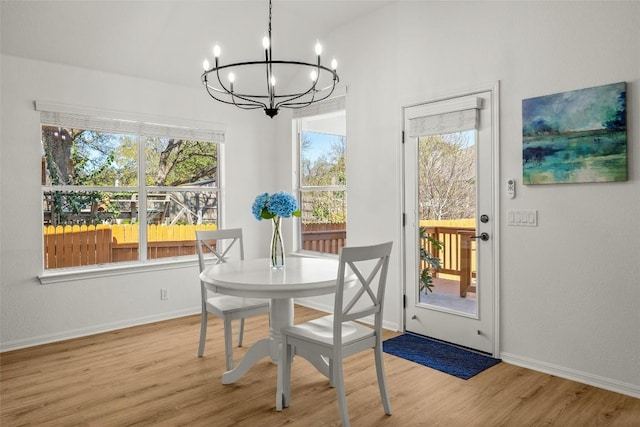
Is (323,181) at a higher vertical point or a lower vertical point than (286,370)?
higher

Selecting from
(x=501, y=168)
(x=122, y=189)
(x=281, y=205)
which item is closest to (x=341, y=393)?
(x=281, y=205)

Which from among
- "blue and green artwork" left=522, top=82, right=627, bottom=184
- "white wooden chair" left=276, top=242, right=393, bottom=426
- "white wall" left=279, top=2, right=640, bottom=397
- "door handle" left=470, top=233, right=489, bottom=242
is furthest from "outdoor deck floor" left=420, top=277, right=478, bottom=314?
"white wooden chair" left=276, top=242, right=393, bottom=426

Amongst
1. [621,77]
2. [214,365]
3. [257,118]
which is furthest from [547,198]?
[257,118]

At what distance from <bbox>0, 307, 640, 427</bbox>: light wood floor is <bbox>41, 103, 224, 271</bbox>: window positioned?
1.13m

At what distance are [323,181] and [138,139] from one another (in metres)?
1.99

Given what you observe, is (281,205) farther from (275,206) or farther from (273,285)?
(273,285)

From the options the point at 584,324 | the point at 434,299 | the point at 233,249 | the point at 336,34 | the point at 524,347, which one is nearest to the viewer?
the point at 584,324

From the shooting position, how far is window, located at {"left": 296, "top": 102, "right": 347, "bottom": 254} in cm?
482

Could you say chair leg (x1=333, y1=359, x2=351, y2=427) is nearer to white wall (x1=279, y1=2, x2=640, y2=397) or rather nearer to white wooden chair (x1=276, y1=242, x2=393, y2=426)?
white wooden chair (x1=276, y1=242, x2=393, y2=426)

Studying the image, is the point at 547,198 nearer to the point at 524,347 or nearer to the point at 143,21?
the point at 524,347

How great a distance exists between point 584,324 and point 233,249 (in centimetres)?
364

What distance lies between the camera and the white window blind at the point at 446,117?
347 cm

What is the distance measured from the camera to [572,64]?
294 cm

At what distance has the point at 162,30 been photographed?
4.07 metres
